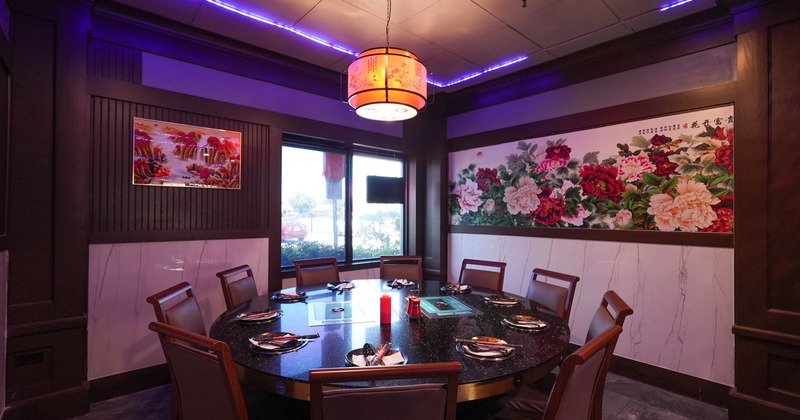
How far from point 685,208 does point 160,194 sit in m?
4.16

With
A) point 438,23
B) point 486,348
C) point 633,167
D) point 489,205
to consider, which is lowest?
point 486,348

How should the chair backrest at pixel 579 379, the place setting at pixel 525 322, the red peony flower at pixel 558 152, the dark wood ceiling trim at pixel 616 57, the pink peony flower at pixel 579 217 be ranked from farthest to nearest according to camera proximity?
the red peony flower at pixel 558 152 → the pink peony flower at pixel 579 217 → the dark wood ceiling trim at pixel 616 57 → the place setting at pixel 525 322 → the chair backrest at pixel 579 379

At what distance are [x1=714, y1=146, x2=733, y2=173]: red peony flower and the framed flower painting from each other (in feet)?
12.7

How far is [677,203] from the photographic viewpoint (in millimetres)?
2764

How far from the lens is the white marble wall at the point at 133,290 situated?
2527 mm

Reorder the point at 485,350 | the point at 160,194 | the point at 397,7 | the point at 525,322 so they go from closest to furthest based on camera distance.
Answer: the point at 485,350, the point at 525,322, the point at 397,7, the point at 160,194

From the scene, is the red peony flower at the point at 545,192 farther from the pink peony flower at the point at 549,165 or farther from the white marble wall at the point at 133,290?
the white marble wall at the point at 133,290

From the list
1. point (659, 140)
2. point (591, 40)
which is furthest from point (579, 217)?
point (591, 40)

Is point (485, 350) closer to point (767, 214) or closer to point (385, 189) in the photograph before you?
point (767, 214)

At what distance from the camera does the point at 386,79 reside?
71.7 inches

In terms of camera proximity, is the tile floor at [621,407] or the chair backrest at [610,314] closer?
the chair backrest at [610,314]

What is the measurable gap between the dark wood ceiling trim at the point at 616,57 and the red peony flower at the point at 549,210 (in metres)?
1.14

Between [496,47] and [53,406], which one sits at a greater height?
[496,47]

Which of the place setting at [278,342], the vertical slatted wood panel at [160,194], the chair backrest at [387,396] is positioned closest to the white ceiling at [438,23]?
the vertical slatted wood panel at [160,194]
